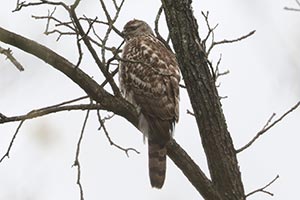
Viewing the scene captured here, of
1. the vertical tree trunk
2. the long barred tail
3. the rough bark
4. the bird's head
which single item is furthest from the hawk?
the bird's head

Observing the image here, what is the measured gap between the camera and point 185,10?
12.2 feet

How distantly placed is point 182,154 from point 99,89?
0.58 meters

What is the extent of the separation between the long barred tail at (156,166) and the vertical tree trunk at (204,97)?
0.62 m

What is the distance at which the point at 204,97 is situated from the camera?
3.70m

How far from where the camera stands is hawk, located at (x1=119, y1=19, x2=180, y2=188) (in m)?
4.33

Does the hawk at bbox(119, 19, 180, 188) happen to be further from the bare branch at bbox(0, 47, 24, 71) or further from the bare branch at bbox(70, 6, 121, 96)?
the bare branch at bbox(0, 47, 24, 71)

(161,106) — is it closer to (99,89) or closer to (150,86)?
(150,86)

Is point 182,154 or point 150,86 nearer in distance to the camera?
point 182,154

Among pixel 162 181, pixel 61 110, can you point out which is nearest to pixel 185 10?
pixel 61 110

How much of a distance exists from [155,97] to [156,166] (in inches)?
17.5

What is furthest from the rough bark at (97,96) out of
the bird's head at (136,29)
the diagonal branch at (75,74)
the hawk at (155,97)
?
the bird's head at (136,29)

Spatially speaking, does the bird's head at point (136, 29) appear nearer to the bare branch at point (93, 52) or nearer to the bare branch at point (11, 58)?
the bare branch at point (93, 52)

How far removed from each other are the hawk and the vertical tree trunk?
1.50 ft

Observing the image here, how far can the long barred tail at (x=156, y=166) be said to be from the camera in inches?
170
